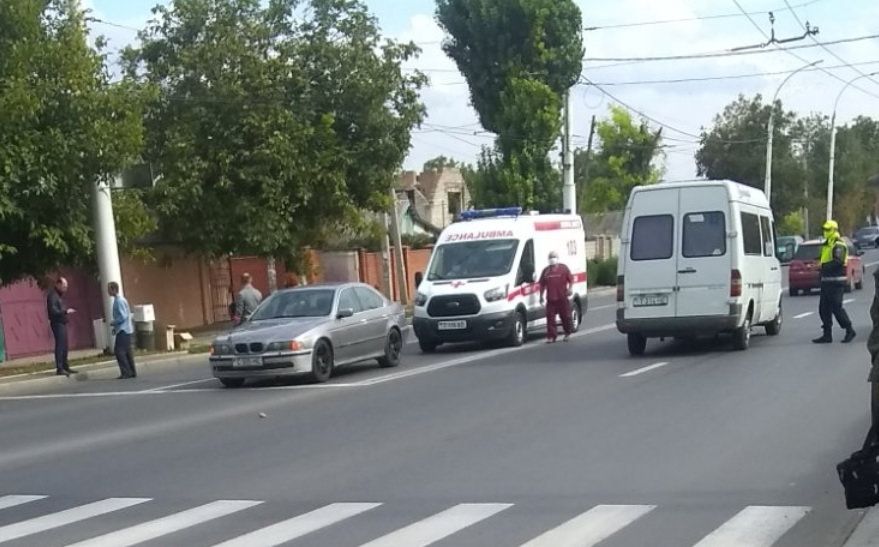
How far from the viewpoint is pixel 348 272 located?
150 feet

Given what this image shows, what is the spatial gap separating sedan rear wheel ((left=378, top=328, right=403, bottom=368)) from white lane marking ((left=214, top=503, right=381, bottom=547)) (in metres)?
11.2

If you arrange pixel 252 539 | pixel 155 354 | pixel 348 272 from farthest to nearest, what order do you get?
pixel 348 272
pixel 155 354
pixel 252 539

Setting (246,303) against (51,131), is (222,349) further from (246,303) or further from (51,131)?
(51,131)

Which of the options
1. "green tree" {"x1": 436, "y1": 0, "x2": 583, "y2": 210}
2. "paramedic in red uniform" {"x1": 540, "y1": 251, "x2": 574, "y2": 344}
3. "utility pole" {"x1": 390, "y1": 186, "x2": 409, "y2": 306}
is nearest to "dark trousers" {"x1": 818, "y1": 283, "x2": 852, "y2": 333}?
"paramedic in red uniform" {"x1": 540, "y1": 251, "x2": 574, "y2": 344}

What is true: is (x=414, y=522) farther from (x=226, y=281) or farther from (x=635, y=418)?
(x=226, y=281)

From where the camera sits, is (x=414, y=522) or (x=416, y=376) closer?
(x=414, y=522)

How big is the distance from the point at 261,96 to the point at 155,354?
30.3ft

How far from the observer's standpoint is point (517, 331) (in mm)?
22969

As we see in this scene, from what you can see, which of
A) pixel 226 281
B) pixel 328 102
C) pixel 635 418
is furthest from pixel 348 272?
pixel 635 418

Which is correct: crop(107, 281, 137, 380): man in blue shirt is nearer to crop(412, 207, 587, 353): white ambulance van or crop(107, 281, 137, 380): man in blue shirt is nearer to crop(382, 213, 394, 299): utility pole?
crop(412, 207, 587, 353): white ambulance van

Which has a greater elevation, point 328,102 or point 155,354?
point 328,102

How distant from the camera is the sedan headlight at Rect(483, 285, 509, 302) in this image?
73.7 feet

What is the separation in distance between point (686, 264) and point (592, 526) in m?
11.6

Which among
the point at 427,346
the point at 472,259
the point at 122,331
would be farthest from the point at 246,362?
the point at 472,259
